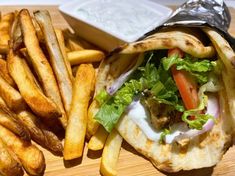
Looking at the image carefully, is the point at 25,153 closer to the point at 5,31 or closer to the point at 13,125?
the point at 13,125

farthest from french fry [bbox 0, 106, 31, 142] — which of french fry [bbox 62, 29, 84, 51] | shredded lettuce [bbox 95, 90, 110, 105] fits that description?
french fry [bbox 62, 29, 84, 51]

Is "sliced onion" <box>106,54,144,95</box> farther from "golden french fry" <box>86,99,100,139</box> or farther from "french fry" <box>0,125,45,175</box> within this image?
"french fry" <box>0,125,45,175</box>

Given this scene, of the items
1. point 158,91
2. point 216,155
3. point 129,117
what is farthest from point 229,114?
point 129,117

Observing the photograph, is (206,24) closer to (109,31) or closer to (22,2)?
(109,31)

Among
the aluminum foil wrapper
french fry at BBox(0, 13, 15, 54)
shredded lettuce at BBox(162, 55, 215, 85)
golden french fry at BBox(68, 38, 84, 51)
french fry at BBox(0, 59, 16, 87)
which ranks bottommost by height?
golden french fry at BBox(68, 38, 84, 51)

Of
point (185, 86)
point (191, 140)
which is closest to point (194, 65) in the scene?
point (185, 86)

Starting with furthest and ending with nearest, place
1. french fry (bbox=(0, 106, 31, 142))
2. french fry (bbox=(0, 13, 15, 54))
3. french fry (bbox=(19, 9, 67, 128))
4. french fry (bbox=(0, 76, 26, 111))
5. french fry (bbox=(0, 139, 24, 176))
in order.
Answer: french fry (bbox=(0, 13, 15, 54)), french fry (bbox=(19, 9, 67, 128)), french fry (bbox=(0, 76, 26, 111)), french fry (bbox=(0, 106, 31, 142)), french fry (bbox=(0, 139, 24, 176))
